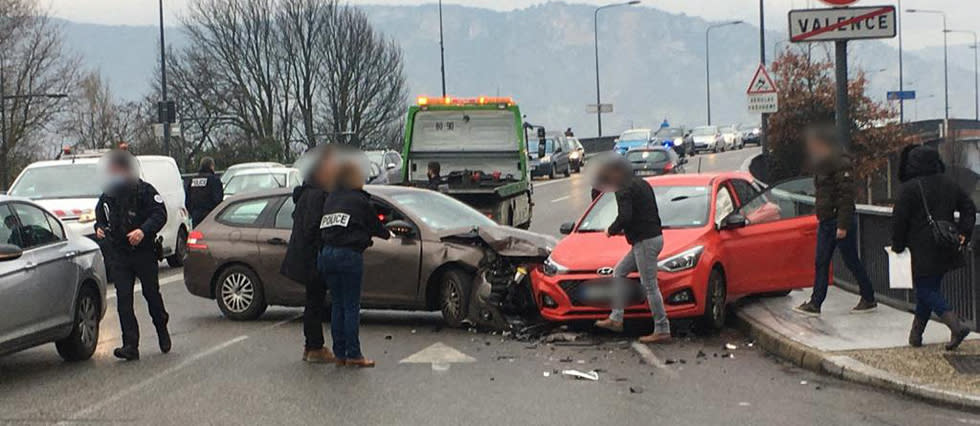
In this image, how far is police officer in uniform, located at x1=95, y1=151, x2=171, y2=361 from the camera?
10555mm

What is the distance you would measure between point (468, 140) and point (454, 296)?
1190 centimetres

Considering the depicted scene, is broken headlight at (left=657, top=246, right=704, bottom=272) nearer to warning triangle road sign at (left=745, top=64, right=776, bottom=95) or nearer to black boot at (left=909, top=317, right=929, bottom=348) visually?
black boot at (left=909, top=317, right=929, bottom=348)

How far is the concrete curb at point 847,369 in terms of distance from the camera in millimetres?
8234

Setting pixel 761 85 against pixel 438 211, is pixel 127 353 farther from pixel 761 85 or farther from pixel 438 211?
pixel 761 85

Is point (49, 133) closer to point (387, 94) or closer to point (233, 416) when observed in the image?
point (387, 94)

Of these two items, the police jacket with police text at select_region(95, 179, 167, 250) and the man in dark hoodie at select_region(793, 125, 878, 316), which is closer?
the police jacket with police text at select_region(95, 179, 167, 250)

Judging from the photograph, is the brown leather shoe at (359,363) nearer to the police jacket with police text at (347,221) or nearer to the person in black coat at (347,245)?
the person in black coat at (347,245)

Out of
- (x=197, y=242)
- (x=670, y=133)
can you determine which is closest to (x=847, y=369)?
(x=197, y=242)

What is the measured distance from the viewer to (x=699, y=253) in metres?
11.6

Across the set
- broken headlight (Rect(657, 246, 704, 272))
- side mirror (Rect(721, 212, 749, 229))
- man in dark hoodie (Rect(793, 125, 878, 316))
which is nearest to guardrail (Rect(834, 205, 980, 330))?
man in dark hoodie (Rect(793, 125, 878, 316))

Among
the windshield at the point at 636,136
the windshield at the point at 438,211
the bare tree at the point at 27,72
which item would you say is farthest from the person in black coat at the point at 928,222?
the windshield at the point at 636,136

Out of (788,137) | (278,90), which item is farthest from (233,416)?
(278,90)

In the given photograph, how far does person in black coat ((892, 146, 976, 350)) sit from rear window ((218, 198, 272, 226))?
666 centimetres

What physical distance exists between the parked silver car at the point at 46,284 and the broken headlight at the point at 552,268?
13.2 ft
